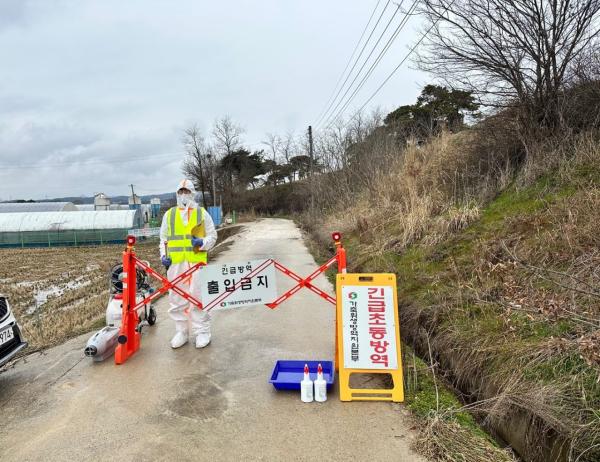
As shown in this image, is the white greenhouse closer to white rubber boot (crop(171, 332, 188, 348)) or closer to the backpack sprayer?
the backpack sprayer

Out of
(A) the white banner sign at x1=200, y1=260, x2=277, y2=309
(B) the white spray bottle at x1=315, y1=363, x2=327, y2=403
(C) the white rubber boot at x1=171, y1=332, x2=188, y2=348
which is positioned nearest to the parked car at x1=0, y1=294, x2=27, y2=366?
(C) the white rubber boot at x1=171, y1=332, x2=188, y2=348

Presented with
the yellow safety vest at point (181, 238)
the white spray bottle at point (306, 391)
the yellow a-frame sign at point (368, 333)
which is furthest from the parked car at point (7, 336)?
the yellow a-frame sign at point (368, 333)

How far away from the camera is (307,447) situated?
→ 3129 mm

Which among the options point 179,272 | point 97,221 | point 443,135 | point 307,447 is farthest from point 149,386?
point 97,221

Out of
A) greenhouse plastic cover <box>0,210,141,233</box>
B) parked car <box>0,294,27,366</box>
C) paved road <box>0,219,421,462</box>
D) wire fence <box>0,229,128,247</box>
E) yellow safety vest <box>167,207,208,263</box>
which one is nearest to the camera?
paved road <box>0,219,421,462</box>

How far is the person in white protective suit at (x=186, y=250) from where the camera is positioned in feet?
17.2

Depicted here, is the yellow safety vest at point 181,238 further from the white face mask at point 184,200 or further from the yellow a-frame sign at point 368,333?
the yellow a-frame sign at point 368,333

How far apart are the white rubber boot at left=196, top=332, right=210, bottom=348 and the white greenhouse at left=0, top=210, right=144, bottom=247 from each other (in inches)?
1136

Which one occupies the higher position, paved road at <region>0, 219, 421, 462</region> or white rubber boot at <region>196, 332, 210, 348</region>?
white rubber boot at <region>196, 332, 210, 348</region>

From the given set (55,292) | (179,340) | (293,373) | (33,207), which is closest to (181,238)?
(179,340)

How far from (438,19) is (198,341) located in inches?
285

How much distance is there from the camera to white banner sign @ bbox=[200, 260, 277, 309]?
481 cm

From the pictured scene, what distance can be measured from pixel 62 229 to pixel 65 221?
52.4 inches

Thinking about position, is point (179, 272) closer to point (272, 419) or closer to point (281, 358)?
point (281, 358)
